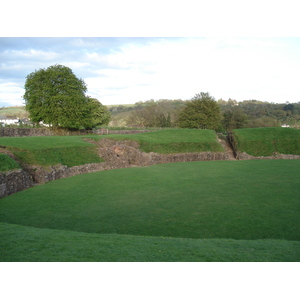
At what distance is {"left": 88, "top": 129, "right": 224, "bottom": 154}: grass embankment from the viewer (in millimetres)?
24031

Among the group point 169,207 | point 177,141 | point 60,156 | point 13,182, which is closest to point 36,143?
point 60,156

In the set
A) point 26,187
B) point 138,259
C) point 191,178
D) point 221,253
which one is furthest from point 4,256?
point 191,178

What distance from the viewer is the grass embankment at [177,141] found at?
946 inches

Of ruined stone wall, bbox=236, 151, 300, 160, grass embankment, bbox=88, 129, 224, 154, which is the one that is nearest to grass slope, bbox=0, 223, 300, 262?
grass embankment, bbox=88, 129, 224, 154

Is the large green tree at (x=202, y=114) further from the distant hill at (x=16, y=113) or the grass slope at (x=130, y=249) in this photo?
the distant hill at (x=16, y=113)

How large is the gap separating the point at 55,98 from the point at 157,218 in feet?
97.7

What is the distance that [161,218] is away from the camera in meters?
7.91

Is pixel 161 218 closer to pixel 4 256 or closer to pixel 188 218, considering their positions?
pixel 188 218

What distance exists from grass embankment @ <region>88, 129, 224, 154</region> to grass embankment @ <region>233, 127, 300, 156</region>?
9.02 ft

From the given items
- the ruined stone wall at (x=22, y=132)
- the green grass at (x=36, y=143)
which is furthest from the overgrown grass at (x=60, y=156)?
the ruined stone wall at (x=22, y=132)

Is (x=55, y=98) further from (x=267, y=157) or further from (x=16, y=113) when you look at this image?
(x=16, y=113)

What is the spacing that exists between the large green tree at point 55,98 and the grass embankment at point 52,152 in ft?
51.5

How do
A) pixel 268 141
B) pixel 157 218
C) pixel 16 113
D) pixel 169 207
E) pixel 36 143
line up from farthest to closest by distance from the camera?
pixel 16 113, pixel 268 141, pixel 36 143, pixel 169 207, pixel 157 218

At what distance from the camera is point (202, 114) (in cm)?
4988
